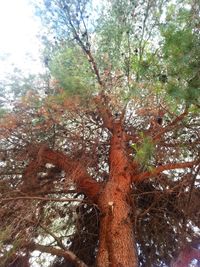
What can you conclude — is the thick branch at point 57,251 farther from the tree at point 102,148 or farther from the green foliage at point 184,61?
the green foliage at point 184,61

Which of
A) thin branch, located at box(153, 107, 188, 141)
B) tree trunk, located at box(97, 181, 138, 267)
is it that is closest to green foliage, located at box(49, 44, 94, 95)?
thin branch, located at box(153, 107, 188, 141)

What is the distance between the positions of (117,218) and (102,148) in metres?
1.27

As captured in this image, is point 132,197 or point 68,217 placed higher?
point 132,197

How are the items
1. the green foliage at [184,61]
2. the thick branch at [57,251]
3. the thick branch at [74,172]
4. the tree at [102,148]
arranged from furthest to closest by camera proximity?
the thick branch at [74,172]
the tree at [102,148]
the thick branch at [57,251]
the green foliage at [184,61]

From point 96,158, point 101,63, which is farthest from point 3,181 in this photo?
point 101,63

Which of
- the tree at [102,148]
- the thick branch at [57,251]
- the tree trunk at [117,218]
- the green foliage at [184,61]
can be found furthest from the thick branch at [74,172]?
the green foliage at [184,61]

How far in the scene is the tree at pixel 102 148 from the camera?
366cm

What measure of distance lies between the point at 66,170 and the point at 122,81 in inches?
51.7

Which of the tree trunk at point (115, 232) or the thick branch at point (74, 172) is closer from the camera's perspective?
the tree trunk at point (115, 232)

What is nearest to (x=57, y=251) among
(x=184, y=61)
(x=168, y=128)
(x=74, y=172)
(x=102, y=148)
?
(x=74, y=172)

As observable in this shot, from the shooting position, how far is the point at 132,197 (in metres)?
4.31

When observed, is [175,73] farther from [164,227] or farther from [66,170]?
[164,227]

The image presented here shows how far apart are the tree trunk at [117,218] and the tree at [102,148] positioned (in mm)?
12

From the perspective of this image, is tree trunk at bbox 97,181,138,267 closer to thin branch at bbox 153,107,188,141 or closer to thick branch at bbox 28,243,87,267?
thick branch at bbox 28,243,87,267
